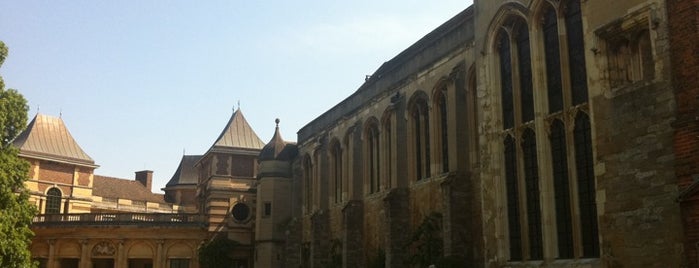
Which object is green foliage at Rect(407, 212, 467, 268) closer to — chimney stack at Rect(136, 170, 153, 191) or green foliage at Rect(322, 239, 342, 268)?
green foliage at Rect(322, 239, 342, 268)

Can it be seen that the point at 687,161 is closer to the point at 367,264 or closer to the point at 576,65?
the point at 576,65

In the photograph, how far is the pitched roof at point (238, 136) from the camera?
178 ft

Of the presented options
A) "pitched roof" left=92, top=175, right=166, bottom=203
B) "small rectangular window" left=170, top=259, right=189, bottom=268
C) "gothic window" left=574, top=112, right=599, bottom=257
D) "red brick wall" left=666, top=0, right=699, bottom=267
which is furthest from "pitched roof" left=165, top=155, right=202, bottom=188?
"red brick wall" left=666, top=0, right=699, bottom=267

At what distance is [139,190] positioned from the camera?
6956 cm

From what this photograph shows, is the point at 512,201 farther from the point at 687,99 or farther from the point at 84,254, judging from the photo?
the point at 84,254

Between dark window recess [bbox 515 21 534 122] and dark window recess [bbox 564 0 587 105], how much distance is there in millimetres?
1476

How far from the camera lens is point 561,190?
17.2 metres

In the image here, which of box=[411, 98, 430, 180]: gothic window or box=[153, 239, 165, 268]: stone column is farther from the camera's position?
box=[153, 239, 165, 268]: stone column

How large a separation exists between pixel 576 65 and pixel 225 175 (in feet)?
126

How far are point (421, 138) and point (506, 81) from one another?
835 cm

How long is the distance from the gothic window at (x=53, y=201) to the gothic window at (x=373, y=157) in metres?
32.6

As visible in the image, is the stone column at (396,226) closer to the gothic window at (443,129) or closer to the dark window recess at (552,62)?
the gothic window at (443,129)

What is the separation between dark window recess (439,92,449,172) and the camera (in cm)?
2575

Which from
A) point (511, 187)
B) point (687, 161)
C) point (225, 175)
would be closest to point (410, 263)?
point (511, 187)
